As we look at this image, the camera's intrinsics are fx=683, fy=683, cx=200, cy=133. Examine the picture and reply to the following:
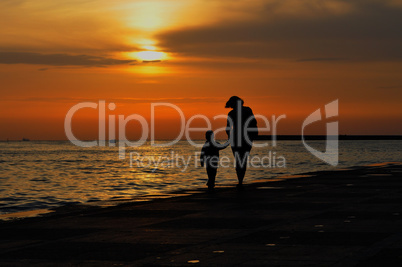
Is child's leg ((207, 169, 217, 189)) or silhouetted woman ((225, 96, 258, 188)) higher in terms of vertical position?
silhouetted woman ((225, 96, 258, 188))

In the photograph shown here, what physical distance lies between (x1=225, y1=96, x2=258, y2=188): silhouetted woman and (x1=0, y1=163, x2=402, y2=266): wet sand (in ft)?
7.65

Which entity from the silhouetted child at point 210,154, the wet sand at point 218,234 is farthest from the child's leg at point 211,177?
the wet sand at point 218,234

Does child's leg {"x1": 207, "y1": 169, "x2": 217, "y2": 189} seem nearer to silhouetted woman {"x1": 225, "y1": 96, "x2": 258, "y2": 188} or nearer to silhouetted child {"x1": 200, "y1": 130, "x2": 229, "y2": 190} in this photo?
silhouetted child {"x1": 200, "y1": 130, "x2": 229, "y2": 190}

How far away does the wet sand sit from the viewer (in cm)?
800

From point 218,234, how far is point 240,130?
322 inches

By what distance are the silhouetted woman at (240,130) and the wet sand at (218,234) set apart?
233cm

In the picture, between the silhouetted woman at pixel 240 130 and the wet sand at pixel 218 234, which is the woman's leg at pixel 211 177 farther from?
the wet sand at pixel 218 234

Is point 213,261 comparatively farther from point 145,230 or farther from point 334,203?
point 334,203

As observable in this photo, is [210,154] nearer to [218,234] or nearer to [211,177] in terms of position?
[211,177]

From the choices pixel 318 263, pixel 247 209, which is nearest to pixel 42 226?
pixel 247 209

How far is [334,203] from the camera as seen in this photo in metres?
14.3

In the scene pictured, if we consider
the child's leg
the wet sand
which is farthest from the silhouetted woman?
the wet sand

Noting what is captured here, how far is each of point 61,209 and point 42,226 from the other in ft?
11.5

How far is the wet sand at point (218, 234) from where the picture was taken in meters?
8.00
